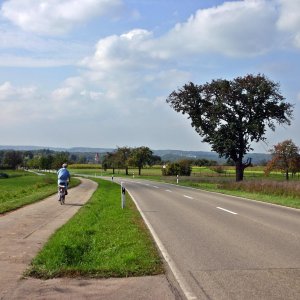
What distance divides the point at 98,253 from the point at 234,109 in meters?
45.7

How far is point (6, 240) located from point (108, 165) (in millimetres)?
116001

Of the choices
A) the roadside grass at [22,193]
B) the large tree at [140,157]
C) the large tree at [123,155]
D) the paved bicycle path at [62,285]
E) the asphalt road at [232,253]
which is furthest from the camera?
the large tree at [123,155]

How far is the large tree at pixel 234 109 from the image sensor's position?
171 ft

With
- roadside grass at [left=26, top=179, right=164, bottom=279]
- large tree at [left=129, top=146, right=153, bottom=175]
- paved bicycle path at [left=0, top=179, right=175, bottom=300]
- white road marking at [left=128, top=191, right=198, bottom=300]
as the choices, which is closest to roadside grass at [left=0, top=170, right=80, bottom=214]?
roadside grass at [left=26, top=179, right=164, bottom=279]

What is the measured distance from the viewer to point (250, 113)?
53.5 metres

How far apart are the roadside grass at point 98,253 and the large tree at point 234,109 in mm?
40409

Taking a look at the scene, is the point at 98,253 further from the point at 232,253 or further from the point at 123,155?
the point at 123,155

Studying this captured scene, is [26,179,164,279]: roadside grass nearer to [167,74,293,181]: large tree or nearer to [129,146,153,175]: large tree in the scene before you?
[167,74,293,181]: large tree

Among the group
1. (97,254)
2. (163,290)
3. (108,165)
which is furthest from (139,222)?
(108,165)

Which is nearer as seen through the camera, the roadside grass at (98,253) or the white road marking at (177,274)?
the white road marking at (177,274)

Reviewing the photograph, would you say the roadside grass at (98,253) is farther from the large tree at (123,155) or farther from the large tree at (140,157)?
the large tree at (123,155)

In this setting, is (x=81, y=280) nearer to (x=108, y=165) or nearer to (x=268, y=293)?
(x=268, y=293)

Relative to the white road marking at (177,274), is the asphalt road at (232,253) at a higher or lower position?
higher

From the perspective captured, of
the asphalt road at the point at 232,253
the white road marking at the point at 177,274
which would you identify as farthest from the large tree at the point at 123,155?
the white road marking at the point at 177,274
